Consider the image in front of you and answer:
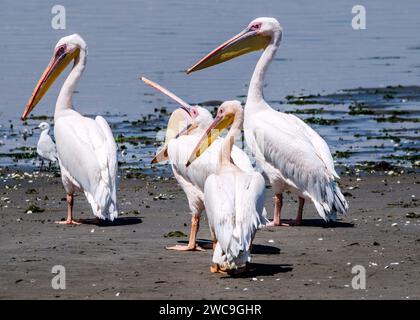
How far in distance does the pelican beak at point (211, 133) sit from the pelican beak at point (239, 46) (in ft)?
9.49

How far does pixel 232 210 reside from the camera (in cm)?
866

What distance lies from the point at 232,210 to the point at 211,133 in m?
1.41

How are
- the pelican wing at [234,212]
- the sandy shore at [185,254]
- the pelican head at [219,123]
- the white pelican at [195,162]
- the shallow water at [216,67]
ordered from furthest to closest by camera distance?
the shallow water at [216,67] → the white pelican at [195,162] → the pelican head at [219,123] → the pelican wing at [234,212] → the sandy shore at [185,254]

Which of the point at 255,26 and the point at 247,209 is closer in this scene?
the point at 247,209

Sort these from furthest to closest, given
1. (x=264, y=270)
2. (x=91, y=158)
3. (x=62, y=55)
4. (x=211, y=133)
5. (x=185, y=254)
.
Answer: (x=62, y=55), (x=91, y=158), (x=211, y=133), (x=185, y=254), (x=264, y=270)

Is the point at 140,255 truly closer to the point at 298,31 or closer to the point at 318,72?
the point at 318,72

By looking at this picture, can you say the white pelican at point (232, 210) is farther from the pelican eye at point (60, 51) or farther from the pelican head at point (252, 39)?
the pelican eye at point (60, 51)

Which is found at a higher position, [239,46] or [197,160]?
[239,46]

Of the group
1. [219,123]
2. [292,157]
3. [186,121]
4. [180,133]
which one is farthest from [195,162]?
[292,157]

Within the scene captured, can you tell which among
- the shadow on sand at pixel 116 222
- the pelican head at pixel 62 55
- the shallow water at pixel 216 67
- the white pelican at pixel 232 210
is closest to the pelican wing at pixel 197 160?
the white pelican at pixel 232 210

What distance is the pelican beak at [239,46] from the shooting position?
12719 mm

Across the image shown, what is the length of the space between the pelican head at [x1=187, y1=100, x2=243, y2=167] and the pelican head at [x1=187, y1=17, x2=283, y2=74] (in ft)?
9.53

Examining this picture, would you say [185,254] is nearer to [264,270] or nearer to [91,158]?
[264,270]

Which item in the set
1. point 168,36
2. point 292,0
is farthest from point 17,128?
point 292,0
